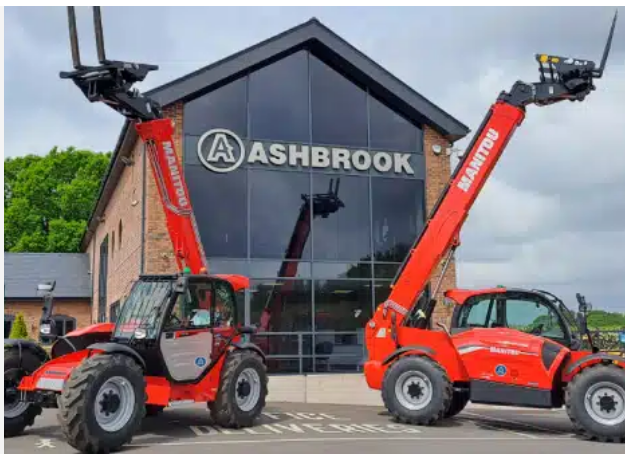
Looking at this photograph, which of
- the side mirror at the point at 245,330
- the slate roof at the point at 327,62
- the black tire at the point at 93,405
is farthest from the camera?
the slate roof at the point at 327,62

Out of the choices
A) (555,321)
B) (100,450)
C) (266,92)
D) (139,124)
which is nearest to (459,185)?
(555,321)

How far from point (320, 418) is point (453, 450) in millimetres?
3512

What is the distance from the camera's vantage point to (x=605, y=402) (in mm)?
9672

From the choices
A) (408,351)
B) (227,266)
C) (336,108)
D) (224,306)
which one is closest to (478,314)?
(408,351)

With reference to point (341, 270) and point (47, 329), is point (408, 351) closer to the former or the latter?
point (47, 329)

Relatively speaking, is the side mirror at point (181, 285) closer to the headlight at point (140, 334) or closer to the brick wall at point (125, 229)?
the headlight at point (140, 334)

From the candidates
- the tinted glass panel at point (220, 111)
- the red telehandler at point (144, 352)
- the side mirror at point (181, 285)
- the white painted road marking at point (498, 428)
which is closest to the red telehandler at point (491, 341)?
the white painted road marking at point (498, 428)

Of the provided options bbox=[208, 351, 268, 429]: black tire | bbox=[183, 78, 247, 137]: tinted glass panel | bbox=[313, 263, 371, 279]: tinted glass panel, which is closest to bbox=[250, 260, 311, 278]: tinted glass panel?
bbox=[313, 263, 371, 279]: tinted glass panel

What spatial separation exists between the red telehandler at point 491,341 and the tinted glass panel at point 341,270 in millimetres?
5991

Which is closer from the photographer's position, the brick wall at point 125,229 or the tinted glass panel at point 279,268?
the tinted glass panel at point 279,268

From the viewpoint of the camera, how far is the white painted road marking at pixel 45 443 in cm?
878

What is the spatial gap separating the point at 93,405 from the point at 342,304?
419 inches

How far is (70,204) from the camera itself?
47531 millimetres

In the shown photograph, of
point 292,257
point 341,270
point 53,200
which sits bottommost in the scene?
point 341,270
